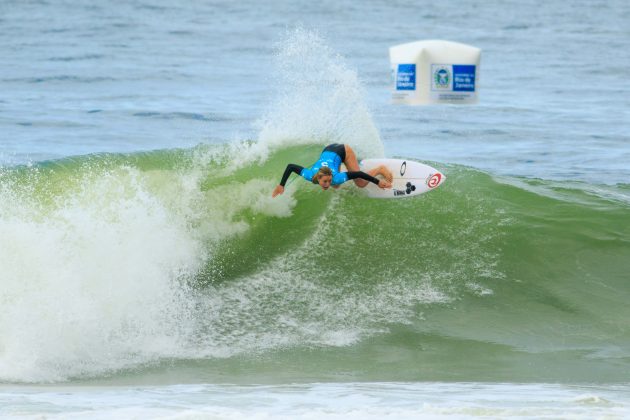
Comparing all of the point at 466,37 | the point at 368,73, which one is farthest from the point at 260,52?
the point at 466,37

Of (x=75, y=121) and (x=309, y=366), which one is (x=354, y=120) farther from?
(x=75, y=121)

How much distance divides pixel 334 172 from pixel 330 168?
0.30ft

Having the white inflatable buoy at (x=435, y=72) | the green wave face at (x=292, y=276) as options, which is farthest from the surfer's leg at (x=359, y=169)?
the white inflatable buoy at (x=435, y=72)

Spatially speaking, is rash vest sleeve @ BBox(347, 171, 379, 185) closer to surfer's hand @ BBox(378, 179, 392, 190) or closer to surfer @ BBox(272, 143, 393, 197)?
surfer @ BBox(272, 143, 393, 197)

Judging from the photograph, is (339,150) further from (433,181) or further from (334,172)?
(433,181)

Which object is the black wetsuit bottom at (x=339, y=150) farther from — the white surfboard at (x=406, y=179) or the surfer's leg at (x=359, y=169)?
the white surfboard at (x=406, y=179)

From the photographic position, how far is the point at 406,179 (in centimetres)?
1158

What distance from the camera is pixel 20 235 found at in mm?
9766

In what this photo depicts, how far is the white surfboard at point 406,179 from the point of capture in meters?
11.6

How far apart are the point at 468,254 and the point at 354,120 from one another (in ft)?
9.80

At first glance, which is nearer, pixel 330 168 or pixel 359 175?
pixel 330 168

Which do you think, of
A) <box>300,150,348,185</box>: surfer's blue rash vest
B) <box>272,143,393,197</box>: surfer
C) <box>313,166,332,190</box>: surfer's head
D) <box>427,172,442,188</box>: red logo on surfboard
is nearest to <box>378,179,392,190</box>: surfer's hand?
<box>272,143,393,197</box>: surfer

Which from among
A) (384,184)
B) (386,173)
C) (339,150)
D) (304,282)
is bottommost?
(304,282)

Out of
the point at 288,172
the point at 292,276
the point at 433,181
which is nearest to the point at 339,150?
the point at 288,172
